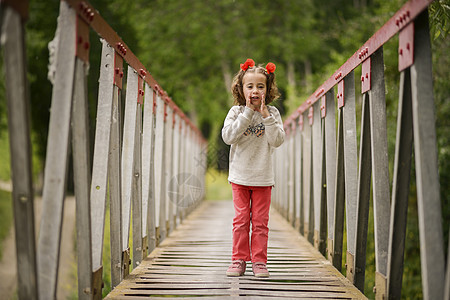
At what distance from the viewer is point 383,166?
246cm

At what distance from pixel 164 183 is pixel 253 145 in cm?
180

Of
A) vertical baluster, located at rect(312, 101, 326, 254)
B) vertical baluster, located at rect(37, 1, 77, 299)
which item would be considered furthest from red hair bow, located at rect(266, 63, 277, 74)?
vertical baluster, located at rect(37, 1, 77, 299)

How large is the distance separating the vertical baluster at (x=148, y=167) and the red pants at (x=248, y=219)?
763mm

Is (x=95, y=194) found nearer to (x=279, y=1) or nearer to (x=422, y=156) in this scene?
(x=422, y=156)

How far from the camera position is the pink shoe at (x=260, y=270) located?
306 cm

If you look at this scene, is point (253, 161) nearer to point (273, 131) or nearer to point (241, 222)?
point (273, 131)

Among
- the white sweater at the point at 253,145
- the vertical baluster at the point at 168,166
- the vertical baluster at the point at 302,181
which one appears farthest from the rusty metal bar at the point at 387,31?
the vertical baluster at the point at 168,166

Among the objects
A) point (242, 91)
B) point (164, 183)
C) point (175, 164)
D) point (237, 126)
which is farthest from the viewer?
point (175, 164)

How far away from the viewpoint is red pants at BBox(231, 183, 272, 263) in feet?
10.5

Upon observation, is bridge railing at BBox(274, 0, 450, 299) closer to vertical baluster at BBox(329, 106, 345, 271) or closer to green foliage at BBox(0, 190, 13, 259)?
vertical baluster at BBox(329, 106, 345, 271)

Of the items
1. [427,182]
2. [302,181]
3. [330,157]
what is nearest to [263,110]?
[330,157]

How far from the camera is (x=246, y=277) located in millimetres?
3070

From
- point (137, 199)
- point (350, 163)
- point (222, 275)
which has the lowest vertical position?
point (222, 275)

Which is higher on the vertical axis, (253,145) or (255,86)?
(255,86)
